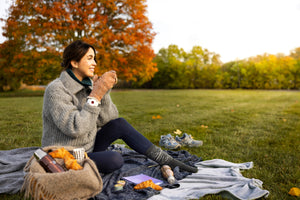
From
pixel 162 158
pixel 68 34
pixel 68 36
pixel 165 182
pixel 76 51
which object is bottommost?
pixel 165 182

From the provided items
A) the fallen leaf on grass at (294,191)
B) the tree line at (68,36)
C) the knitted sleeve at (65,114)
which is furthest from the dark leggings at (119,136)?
the tree line at (68,36)

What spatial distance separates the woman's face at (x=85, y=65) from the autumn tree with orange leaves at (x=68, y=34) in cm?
1142

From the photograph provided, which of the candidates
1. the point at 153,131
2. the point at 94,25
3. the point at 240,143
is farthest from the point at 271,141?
the point at 94,25

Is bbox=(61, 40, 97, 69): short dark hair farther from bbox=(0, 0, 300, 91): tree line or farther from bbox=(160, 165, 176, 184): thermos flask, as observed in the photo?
bbox=(0, 0, 300, 91): tree line

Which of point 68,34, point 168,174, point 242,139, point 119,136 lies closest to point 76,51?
point 119,136

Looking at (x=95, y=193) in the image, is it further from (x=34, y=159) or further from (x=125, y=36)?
(x=125, y=36)

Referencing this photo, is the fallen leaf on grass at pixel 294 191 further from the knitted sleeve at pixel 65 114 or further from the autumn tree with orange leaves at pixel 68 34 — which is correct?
the autumn tree with orange leaves at pixel 68 34

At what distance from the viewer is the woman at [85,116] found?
7.64ft

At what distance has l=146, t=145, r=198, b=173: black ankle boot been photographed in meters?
2.77

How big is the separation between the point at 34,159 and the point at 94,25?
13.7 metres

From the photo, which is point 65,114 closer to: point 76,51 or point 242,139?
point 76,51

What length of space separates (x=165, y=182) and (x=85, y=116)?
3.65 ft

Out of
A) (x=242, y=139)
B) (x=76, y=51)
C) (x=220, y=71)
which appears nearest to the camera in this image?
(x=76, y=51)

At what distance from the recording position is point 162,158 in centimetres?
282
